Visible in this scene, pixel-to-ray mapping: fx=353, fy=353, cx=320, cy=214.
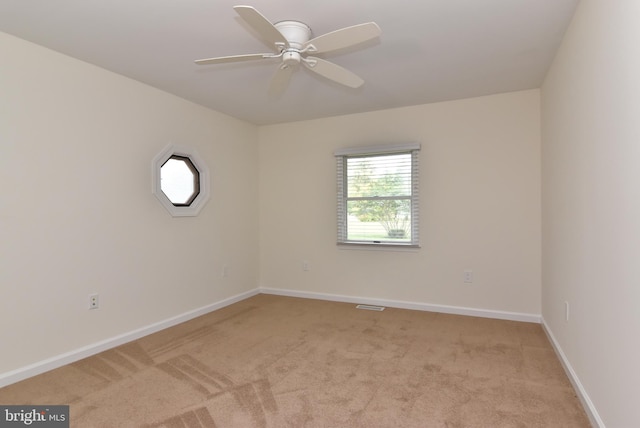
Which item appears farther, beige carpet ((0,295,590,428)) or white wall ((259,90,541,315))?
white wall ((259,90,541,315))

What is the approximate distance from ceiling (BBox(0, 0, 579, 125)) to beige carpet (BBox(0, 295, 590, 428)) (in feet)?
7.53

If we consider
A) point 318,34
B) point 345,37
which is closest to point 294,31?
point 318,34

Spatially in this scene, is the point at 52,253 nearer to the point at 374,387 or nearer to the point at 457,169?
the point at 374,387

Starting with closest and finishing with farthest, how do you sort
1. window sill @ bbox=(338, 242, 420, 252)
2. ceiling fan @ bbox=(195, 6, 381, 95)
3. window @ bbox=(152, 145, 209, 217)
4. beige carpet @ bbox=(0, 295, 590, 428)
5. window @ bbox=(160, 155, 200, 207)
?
ceiling fan @ bbox=(195, 6, 381, 95), beige carpet @ bbox=(0, 295, 590, 428), window @ bbox=(152, 145, 209, 217), window @ bbox=(160, 155, 200, 207), window sill @ bbox=(338, 242, 420, 252)

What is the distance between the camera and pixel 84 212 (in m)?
2.79

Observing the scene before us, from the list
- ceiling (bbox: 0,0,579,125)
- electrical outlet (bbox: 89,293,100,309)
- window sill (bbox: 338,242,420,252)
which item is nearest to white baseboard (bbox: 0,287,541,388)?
electrical outlet (bbox: 89,293,100,309)

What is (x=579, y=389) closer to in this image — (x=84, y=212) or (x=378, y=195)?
(x=378, y=195)

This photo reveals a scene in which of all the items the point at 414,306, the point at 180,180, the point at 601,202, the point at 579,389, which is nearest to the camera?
the point at 601,202

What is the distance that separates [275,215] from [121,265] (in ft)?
6.90

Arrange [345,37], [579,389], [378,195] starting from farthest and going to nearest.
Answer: [378,195] < [579,389] < [345,37]

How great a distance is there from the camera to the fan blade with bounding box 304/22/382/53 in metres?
1.79

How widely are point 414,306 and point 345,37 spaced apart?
3.04 meters

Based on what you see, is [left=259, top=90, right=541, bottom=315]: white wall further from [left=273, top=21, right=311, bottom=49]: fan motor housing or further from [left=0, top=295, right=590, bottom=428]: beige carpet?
[left=273, top=21, right=311, bottom=49]: fan motor housing

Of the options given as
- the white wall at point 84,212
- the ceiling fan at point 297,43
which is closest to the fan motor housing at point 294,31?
the ceiling fan at point 297,43
